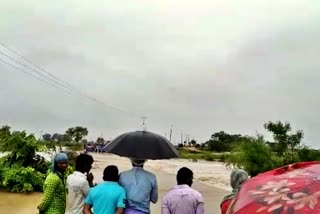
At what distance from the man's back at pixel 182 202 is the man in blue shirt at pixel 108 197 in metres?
0.44

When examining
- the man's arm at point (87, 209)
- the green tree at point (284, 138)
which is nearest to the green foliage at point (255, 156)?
the green tree at point (284, 138)

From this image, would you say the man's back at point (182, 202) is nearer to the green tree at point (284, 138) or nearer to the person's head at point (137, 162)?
the person's head at point (137, 162)

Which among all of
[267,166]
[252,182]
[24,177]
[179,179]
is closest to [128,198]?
[179,179]

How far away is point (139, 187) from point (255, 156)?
68.0 ft

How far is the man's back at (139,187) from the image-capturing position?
488cm

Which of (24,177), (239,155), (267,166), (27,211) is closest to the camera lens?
(27,211)

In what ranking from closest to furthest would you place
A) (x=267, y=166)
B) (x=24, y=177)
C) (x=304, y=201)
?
(x=304, y=201) < (x=24, y=177) < (x=267, y=166)

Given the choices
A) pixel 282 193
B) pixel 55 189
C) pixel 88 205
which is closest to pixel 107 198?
pixel 88 205

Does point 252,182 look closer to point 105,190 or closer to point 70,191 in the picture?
point 105,190

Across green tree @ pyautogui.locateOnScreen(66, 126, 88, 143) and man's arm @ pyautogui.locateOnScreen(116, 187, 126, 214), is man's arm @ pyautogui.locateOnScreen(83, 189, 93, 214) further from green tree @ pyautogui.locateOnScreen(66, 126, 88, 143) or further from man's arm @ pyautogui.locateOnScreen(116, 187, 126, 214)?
green tree @ pyautogui.locateOnScreen(66, 126, 88, 143)

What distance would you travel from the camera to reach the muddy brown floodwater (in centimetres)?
1276

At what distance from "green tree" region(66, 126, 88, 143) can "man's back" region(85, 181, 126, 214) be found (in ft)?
256

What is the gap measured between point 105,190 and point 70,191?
0.79m

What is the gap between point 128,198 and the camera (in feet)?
16.1
